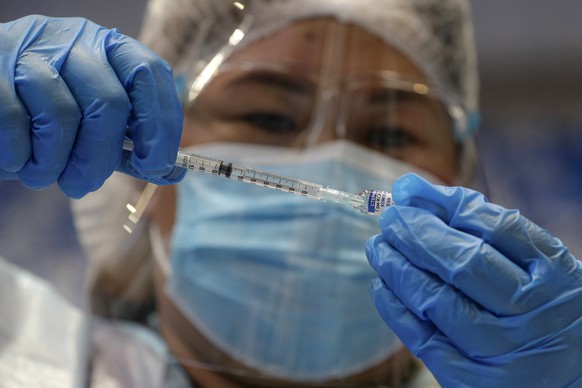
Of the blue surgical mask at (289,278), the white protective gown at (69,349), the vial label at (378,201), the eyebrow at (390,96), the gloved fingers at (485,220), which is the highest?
the gloved fingers at (485,220)

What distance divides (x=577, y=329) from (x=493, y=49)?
1.87m

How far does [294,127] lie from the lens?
1403 mm

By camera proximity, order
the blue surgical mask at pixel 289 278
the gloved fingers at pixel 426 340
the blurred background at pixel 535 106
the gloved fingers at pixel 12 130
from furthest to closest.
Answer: the blurred background at pixel 535 106 < the blue surgical mask at pixel 289 278 < the gloved fingers at pixel 426 340 < the gloved fingers at pixel 12 130

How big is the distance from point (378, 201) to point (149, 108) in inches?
14.2

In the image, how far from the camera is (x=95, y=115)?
823 millimetres

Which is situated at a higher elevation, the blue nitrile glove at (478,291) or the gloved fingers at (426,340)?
the blue nitrile glove at (478,291)

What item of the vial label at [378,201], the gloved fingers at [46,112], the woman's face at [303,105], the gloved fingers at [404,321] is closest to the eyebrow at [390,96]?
the woman's face at [303,105]

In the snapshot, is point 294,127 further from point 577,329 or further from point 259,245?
point 577,329

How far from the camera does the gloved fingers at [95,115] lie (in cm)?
83

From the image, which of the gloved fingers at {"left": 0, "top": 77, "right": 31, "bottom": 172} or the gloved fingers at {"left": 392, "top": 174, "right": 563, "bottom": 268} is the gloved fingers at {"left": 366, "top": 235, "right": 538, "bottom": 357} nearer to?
the gloved fingers at {"left": 392, "top": 174, "right": 563, "bottom": 268}

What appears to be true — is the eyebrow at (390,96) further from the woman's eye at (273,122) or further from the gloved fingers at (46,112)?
the gloved fingers at (46,112)

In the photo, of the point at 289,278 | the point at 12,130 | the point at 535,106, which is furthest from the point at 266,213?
the point at 535,106

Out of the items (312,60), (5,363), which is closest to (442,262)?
(312,60)

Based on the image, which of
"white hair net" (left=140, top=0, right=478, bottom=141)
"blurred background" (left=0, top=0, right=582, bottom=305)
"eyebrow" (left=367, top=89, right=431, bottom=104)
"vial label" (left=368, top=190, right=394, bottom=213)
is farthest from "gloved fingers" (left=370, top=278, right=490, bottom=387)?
"blurred background" (left=0, top=0, right=582, bottom=305)
